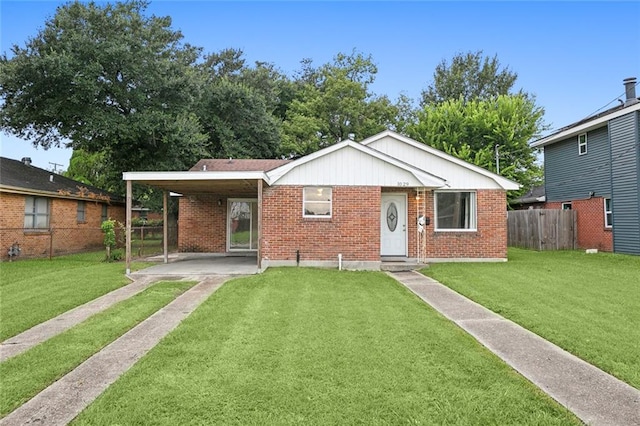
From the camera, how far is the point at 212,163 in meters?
16.5

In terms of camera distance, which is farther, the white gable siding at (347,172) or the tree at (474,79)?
the tree at (474,79)

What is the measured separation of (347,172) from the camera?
37.8 ft

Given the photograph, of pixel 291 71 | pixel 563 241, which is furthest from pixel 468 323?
pixel 291 71

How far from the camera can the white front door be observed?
42.7 ft

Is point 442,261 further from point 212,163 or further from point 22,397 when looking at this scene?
point 22,397

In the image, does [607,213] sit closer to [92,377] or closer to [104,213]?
[92,377]

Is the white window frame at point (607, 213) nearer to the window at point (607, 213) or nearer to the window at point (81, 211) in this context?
the window at point (607, 213)

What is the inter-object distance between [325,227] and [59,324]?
711cm

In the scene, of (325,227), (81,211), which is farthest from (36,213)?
(325,227)

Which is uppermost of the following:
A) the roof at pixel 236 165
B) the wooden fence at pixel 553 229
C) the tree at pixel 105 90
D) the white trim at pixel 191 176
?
the tree at pixel 105 90

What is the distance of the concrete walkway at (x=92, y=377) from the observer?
3.09m

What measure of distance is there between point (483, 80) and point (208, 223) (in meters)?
34.0

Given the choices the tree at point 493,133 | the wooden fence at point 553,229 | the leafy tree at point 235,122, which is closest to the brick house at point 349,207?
the wooden fence at point 553,229

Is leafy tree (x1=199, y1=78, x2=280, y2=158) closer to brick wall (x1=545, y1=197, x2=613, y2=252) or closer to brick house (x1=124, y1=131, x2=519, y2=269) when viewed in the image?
brick house (x1=124, y1=131, x2=519, y2=269)
